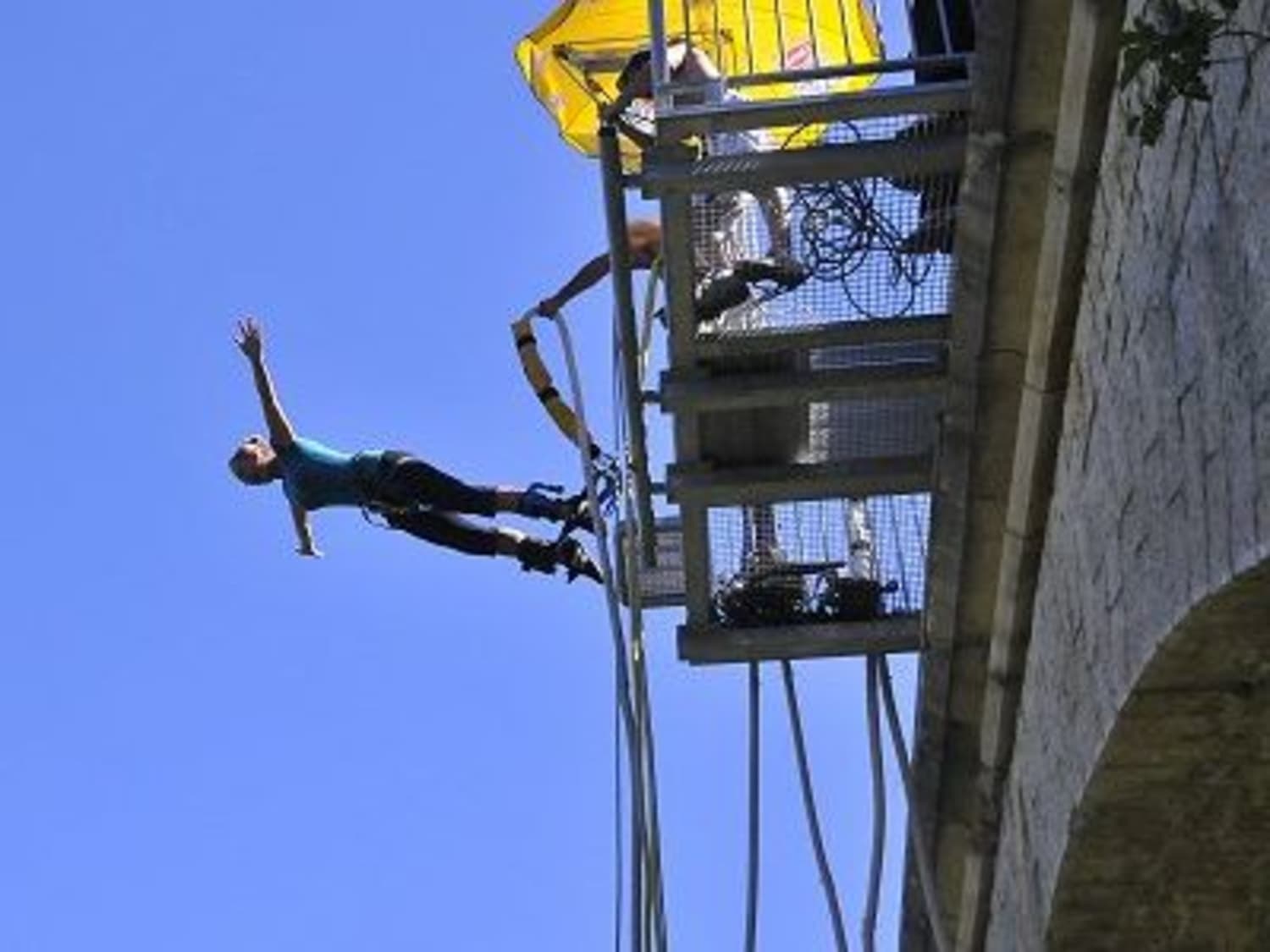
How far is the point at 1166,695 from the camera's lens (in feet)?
17.4

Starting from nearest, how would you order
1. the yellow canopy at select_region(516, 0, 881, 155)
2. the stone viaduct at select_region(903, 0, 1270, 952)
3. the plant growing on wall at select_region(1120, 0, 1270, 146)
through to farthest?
the plant growing on wall at select_region(1120, 0, 1270, 146)
the stone viaduct at select_region(903, 0, 1270, 952)
the yellow canopy at select_region(516, 0, 881, 155)

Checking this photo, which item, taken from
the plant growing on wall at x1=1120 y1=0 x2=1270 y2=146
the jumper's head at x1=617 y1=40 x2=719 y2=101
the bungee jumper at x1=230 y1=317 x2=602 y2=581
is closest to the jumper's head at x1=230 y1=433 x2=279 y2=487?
the bungee jumper at x1=230 y1=317 x2=602 y2=581

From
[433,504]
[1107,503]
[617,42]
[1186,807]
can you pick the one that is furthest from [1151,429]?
[433,504]

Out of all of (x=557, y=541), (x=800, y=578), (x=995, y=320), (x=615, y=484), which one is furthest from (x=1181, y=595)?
(x=557, y=541)

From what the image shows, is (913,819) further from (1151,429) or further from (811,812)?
(1151,429)

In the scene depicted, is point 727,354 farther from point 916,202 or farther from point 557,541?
point 557,541

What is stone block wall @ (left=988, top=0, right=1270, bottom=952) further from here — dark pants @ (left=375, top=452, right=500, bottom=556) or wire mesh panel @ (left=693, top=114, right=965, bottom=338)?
dark pants @ (left=375, top=452, right=500, bottom=556)

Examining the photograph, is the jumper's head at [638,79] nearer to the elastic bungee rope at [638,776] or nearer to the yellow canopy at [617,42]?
the yellow canopy at [617,42]

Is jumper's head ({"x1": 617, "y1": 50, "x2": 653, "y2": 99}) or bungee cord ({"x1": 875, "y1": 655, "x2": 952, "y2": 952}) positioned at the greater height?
jumper's head ({"x1": 617, "y1": 50, "x2": 653, "y2": 99})

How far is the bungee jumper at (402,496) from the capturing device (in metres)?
10.2

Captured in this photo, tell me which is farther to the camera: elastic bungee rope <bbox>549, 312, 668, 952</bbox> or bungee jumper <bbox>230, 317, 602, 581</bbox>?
bungee jumper <bbox>230, 317, 602, 581</bbox>

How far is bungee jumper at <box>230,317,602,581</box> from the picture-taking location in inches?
403

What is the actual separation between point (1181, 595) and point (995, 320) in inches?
62.0

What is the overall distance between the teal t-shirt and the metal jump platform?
303cm
